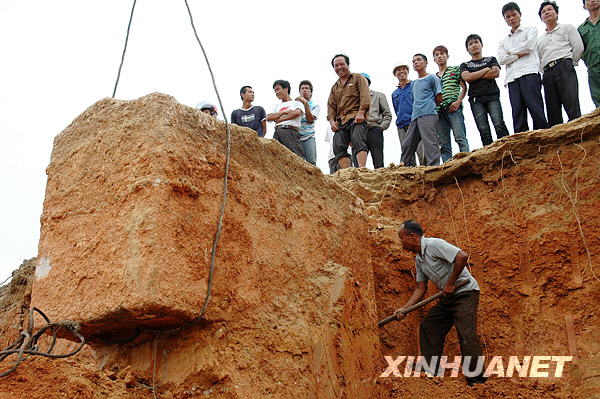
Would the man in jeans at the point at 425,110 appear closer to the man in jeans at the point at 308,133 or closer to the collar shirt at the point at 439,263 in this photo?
the man in jeans at the point at 308,133

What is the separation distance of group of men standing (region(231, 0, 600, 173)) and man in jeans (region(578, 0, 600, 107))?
1cm

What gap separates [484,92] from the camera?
6.47 metres

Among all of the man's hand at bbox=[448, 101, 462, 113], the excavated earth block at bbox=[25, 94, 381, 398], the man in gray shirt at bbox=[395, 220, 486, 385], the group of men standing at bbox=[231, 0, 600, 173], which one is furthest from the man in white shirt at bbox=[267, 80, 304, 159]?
the excavated earth block at bbox=[25, 94, 381, 398]

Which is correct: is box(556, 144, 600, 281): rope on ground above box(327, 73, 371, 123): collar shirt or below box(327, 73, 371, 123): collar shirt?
below

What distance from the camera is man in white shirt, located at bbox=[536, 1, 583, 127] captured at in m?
5.99

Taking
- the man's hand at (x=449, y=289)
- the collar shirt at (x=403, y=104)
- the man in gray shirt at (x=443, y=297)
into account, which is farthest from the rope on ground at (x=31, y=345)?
the collar shirt at (x=403, y=104)

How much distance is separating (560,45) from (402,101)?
1.84m

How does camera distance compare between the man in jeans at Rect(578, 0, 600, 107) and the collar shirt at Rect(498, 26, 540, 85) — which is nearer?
the man in jeans at Rect(578, 0, 600, 107)

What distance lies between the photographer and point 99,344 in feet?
10.4

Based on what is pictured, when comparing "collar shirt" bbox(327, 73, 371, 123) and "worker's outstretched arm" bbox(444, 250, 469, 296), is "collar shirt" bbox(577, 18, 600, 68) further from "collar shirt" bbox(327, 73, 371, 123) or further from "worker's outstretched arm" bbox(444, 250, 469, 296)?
"worker's outstretched arm" bbox(444, 250, 469, 296)

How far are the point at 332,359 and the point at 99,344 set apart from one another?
1.40 m

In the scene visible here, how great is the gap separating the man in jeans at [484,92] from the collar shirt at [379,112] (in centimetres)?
108

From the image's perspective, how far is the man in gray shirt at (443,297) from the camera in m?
4.86

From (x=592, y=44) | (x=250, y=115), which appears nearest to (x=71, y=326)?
(x=250, y=115)
